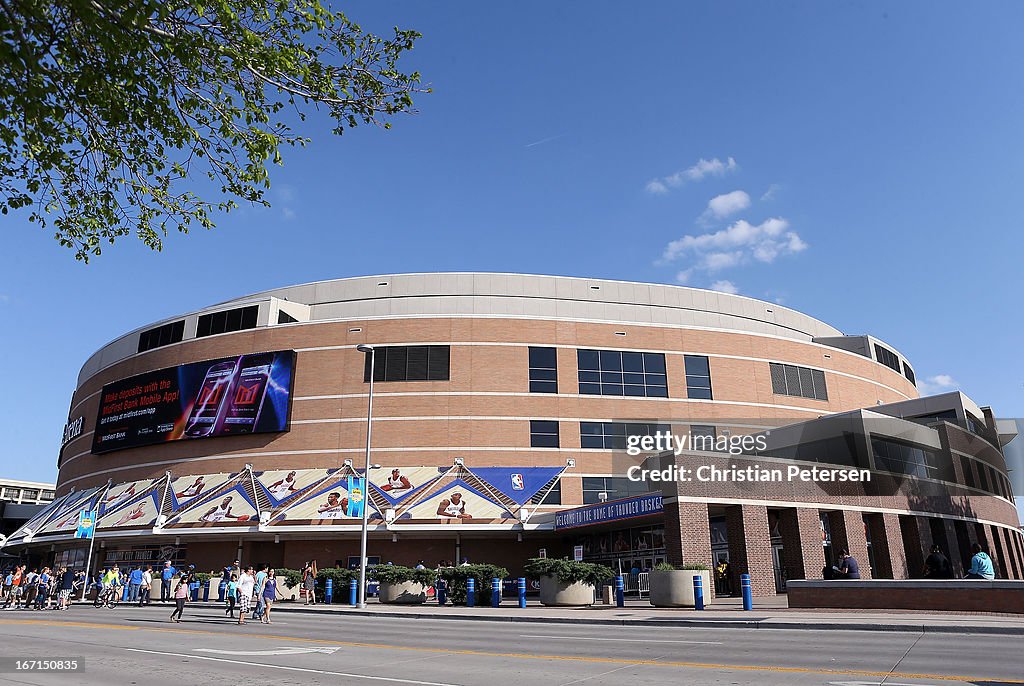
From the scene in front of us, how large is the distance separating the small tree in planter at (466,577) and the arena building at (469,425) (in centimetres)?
651

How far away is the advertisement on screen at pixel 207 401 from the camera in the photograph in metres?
45.8

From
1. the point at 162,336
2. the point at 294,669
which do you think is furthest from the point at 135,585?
the point at 294,669

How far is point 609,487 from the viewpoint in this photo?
43344 mm

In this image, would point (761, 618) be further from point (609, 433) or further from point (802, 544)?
point (609, 433)

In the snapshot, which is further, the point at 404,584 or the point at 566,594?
the point at 404,584

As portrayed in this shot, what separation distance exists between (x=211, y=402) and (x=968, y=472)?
45693mm

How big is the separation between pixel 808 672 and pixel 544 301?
38765 millimetres

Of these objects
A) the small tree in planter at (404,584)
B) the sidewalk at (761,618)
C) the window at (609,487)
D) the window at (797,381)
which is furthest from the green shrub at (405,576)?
the window at (797,381)

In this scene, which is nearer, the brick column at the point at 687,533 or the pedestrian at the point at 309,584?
the brick column at the point at 687,533

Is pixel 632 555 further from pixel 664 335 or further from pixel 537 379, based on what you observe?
pixel 664 335

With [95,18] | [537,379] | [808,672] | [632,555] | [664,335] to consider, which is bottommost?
[808,672]

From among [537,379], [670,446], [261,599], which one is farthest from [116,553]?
[670,446]

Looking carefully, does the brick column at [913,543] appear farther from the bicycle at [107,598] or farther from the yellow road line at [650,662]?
the bicycle at [107,598]

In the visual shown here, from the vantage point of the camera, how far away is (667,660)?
1116cm
